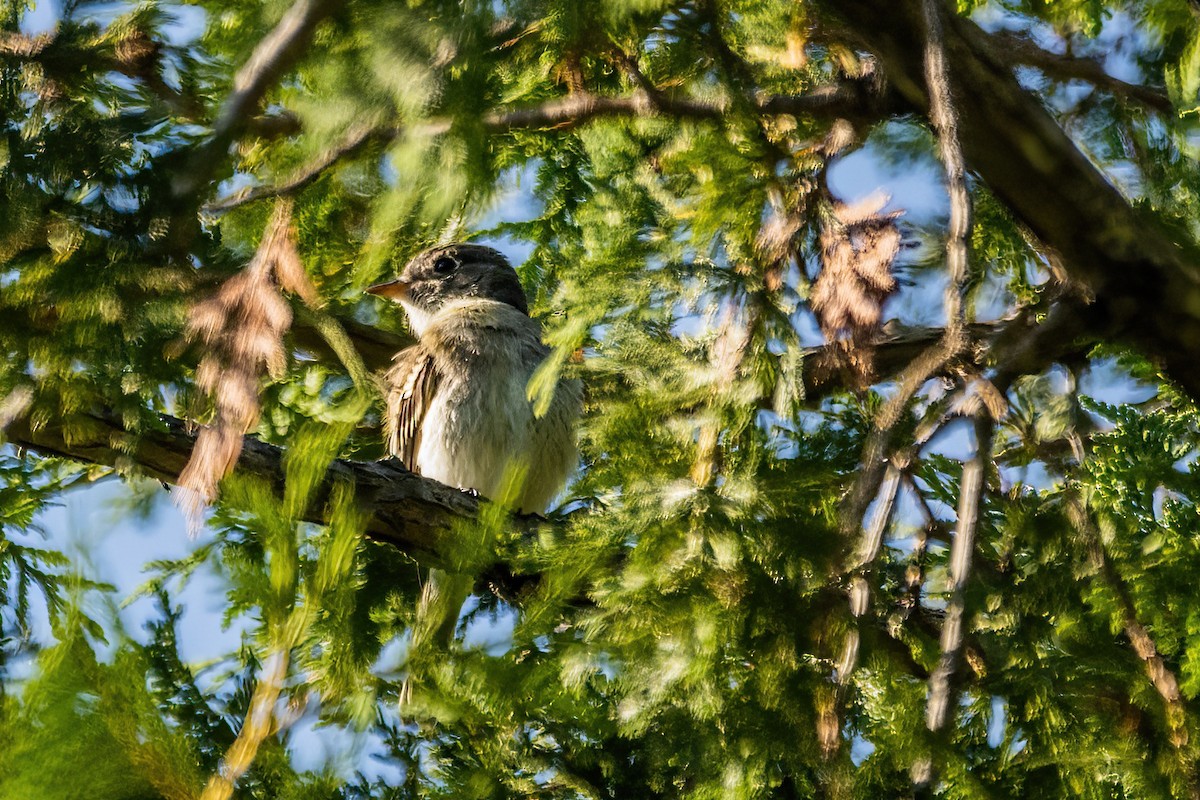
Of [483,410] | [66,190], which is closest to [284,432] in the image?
[483,410]

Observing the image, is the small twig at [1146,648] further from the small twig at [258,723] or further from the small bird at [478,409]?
the small bird at [478,409]

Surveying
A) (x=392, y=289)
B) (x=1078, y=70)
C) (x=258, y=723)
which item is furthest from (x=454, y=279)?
(x=258, y=723)

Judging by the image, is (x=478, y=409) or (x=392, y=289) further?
(x=392, y=289)

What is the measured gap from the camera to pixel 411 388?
20.0 feet

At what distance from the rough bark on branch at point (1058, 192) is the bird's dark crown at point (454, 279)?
3.72 metres

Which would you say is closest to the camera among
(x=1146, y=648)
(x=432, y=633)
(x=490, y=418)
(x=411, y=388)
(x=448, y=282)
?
(x=432, y=633)

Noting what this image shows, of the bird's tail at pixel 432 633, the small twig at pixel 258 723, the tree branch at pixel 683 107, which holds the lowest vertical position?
the small twig at pixel 258 723

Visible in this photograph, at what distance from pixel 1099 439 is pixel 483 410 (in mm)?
3106

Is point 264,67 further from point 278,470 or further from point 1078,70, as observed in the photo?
point 1078,70

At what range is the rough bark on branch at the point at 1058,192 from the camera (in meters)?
3.38

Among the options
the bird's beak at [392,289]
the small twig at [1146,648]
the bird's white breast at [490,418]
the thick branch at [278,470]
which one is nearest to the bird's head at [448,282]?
the bird's beak at [392,289]

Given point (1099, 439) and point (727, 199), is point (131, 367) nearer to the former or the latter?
point (727, 199)

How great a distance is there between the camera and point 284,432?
5.32 meters

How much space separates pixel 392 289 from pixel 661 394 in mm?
4075
